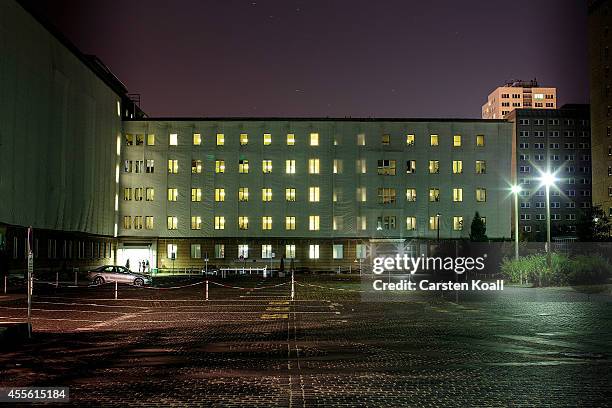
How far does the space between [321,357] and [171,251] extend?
6713 centimetres

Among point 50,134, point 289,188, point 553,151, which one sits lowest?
point 289,188

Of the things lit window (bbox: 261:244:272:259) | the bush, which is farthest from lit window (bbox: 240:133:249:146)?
the bush

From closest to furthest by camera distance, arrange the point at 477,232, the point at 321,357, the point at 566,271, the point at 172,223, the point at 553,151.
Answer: the point at 321,357 → the point at 566,271 → the point at 477,232 → the point at 172,223 → the point at 553,151

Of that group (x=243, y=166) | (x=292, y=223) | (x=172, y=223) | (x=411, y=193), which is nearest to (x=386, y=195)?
(x=411, y=193)

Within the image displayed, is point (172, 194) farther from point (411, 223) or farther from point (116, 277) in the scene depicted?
point (116, 277)

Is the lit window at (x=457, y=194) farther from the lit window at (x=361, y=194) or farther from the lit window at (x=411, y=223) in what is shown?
the lit window at (x=361, y=194)

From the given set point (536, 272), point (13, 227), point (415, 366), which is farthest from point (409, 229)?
point (415, 366)

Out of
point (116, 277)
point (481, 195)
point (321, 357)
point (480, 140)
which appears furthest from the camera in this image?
point (480, 140)

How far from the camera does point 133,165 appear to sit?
259 feet

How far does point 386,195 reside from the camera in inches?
3115

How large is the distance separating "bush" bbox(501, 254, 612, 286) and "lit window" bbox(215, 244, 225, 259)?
43158 mm

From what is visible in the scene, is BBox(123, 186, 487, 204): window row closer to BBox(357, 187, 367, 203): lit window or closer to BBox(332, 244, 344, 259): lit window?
BBox(357, 187, 367, 203): lit window

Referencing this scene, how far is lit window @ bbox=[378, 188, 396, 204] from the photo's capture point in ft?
259

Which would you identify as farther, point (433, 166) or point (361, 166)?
point (433, 166)
